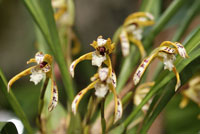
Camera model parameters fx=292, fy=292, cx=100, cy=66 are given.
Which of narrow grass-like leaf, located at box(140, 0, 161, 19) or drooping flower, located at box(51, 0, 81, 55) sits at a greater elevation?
drooping flower, located at box(51, 0, 81, 55)

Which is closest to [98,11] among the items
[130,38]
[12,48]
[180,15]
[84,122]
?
[12,48]

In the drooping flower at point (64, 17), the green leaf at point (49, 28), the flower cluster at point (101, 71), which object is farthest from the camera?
the drooping flower at point (64, 17)

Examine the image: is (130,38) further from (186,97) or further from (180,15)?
(180,15)

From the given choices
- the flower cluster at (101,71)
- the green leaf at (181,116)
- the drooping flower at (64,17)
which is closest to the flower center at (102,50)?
the flower cluster at (101,71)

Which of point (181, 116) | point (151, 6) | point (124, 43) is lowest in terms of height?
point (181, 116)

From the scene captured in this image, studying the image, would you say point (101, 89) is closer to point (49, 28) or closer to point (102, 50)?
point (102, 50)

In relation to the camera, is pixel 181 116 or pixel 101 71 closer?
pixel 101 71

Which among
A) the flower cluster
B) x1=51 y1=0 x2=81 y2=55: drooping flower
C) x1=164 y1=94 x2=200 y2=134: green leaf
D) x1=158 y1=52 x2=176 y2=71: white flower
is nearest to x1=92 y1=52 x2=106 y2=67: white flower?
the flower cluster

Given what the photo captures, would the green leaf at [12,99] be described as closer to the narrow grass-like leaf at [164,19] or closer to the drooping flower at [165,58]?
the drooping flower at [165,58]

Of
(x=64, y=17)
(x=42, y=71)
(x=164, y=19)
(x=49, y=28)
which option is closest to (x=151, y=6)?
(x=164, y=19)

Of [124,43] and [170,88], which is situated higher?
[124,43]

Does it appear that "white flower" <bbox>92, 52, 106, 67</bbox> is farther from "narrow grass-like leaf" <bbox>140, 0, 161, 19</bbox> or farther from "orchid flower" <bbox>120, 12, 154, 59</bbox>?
"narrow grass-like leaf" <bbox>140, 0, 161, 19</bbox>
